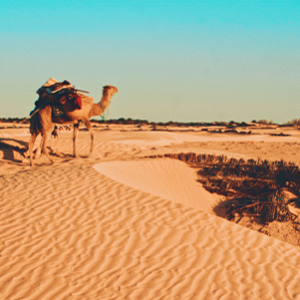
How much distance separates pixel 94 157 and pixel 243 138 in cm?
1657

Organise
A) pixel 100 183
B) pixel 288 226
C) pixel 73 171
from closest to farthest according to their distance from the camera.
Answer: pixel 288 226
pixel 100 183
pixel 73 171

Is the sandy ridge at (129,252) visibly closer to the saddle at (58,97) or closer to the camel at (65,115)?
the camel at (65,115)

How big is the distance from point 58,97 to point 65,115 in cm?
73

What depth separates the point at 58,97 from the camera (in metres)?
12.2

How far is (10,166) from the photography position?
40.3 ft

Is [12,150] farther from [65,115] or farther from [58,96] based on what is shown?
[58,96]

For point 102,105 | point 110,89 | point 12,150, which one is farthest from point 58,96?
point 12,150

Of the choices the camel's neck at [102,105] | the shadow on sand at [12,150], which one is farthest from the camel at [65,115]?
the shadow on sand at [12,150]

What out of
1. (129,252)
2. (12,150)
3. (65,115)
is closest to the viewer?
(129,252)

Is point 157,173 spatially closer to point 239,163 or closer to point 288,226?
point 239,163

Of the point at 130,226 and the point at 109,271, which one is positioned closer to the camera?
the point at 109,271

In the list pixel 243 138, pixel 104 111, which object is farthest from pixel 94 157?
pixel 243 138

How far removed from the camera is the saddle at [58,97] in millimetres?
12195

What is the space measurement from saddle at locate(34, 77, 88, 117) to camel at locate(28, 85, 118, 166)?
0.35 feet
